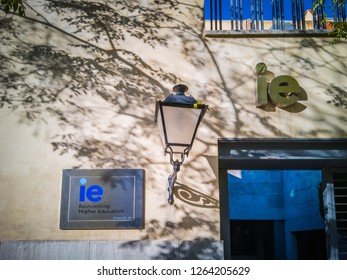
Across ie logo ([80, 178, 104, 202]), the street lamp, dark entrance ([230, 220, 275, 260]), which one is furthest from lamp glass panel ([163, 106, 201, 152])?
dark entrance ([230, 220, 275, 260])

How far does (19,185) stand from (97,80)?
1.87 m

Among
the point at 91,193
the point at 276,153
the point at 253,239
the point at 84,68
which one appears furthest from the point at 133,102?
the point at 253,239

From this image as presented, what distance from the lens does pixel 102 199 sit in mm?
5102

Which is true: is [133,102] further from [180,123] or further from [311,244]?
[311,244]

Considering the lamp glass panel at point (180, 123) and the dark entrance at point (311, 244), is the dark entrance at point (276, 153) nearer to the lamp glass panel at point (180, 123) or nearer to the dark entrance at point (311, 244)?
the lamp glass panel at point (180, 123)

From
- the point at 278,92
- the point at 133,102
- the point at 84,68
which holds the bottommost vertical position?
the point at 133,102

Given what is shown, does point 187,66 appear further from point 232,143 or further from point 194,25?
point 232,143

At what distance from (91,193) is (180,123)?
6.18ft

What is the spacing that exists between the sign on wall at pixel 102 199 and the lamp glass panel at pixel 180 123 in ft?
4.18

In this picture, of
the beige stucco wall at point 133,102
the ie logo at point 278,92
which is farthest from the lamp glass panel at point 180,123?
the ie logo at point 278,92

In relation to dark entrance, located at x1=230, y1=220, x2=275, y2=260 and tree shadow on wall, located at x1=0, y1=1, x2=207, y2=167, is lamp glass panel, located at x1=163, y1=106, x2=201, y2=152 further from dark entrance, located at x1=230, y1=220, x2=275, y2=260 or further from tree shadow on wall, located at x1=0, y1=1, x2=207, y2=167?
dark entrance, located at x1=230, y1=220, x2=275, y2=260

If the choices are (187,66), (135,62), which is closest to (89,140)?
(135,62)

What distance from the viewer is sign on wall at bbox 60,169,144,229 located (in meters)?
5.04

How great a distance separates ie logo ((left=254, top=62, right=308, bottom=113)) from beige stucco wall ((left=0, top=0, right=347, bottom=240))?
10 cm
